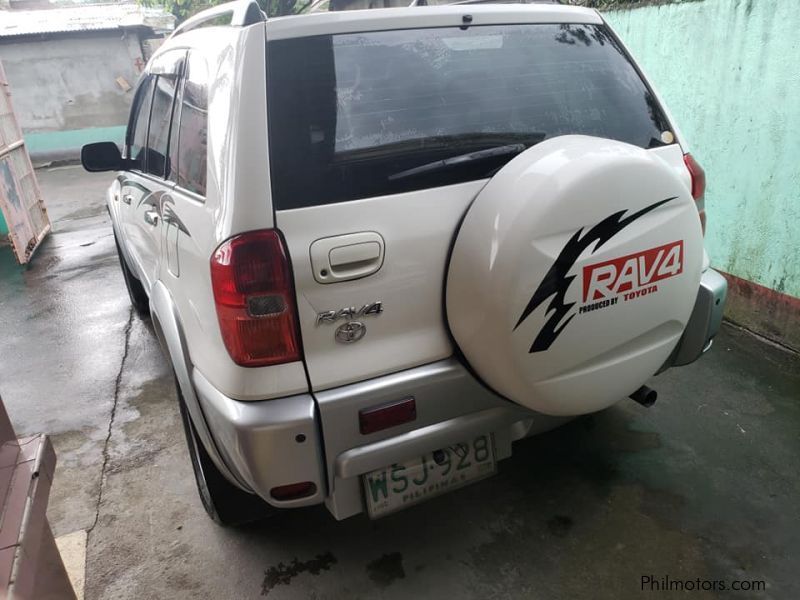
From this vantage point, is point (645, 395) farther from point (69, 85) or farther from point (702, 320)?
point (69, 85)

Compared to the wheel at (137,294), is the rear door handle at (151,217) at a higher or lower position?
higher

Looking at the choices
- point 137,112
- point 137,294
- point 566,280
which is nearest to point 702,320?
point 566,280

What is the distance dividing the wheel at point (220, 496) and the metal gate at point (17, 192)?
4.99 m

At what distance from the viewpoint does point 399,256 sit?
1.63 metres

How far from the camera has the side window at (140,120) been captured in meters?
3.03

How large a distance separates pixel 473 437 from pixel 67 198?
34.4 feet

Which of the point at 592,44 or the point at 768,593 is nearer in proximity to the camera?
the point at 768,593

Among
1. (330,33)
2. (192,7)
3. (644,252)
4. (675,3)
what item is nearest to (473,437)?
(644,252)

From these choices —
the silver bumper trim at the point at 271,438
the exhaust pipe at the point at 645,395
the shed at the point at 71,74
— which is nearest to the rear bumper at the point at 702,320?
the exhaust pipe at the point at 645,395

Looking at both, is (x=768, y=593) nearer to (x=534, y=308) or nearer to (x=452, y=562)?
(x=452, y=562)

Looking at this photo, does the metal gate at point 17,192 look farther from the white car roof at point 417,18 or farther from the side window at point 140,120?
the white car roof at point 417,18

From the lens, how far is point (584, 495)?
235 centimetres

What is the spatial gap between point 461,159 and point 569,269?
1.54 feet

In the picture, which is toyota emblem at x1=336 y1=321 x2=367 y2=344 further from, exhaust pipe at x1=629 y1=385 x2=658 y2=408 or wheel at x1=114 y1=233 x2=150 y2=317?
wheel at x1=114 y1=233 x2=150 y2=317
